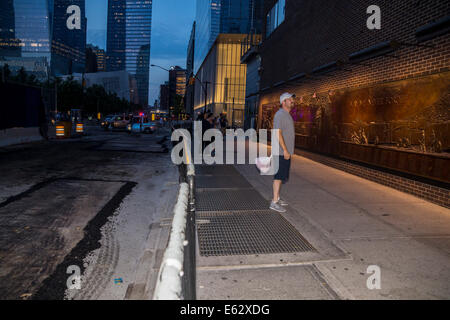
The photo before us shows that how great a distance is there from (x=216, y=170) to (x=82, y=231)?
19.5 ft

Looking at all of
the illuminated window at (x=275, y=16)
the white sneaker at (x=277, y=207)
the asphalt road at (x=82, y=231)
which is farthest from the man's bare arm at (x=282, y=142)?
the illuminated window at (x=275, y=16)

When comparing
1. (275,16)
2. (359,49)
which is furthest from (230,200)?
(275,16)

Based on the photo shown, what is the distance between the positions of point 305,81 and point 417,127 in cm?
808

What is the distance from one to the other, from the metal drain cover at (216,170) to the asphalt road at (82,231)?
3.95ft

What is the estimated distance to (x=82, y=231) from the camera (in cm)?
467

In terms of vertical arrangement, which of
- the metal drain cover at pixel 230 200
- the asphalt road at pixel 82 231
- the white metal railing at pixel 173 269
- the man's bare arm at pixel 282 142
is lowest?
the asphalt road at pixel 82 231

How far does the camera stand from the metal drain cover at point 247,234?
13.1ft

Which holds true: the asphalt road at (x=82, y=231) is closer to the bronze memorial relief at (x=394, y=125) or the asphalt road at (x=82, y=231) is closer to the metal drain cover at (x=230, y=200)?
the metal drain cover at (x=230, y=200)

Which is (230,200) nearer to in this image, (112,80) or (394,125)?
(394,125)

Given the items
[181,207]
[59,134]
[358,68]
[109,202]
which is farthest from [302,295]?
[59,134]

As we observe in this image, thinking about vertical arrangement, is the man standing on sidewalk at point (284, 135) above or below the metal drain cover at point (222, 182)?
above

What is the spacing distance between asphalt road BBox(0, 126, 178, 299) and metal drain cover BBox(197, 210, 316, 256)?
65cm

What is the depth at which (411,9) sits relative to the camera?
7.44 m

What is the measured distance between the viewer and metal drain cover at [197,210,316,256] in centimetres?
398
